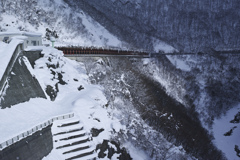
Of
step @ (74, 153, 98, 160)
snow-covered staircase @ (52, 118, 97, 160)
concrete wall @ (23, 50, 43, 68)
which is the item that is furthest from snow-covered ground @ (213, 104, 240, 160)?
concrete wall @ (23, 50, 43, 68)

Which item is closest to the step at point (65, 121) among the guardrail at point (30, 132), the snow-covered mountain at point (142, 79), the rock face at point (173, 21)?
the guardrail at point (30, 132)

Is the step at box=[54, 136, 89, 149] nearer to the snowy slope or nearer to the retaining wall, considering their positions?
the retaining wall

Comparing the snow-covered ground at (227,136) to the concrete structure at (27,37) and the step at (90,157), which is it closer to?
the step at (90,157)

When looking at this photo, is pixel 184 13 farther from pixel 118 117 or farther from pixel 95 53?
pixel 118 117

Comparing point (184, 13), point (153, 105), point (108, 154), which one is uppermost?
point (184, 13)

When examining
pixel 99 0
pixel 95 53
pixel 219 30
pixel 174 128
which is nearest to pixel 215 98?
pixel 174 128

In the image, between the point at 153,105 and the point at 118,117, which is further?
the point at 153,105

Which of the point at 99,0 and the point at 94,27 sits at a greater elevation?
the point at 99,0
